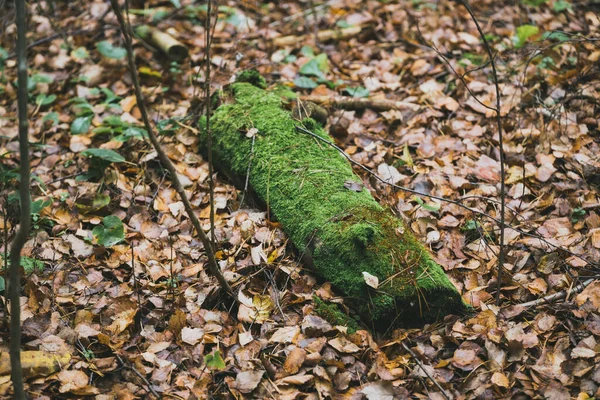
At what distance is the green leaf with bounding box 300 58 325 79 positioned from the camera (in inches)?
180

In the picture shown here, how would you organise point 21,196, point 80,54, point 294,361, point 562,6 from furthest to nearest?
point 562,6, point 80,54, point 294,361, point 21,196

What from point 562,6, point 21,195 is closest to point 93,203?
point 21,195

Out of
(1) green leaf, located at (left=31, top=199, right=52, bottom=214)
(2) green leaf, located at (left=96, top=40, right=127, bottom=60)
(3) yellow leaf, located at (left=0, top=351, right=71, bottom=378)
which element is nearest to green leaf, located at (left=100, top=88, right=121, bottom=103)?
(2) green leaf, located at (left=96, top=40, right=127, bottom=60)

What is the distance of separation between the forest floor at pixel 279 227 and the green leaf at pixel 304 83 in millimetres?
22

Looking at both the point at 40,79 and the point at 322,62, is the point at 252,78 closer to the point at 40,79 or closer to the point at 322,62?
the point at 322,62

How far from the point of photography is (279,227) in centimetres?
313

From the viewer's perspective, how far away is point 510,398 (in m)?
2.29

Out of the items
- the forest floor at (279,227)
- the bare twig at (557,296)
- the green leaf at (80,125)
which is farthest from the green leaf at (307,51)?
the bare twig at (557,296)

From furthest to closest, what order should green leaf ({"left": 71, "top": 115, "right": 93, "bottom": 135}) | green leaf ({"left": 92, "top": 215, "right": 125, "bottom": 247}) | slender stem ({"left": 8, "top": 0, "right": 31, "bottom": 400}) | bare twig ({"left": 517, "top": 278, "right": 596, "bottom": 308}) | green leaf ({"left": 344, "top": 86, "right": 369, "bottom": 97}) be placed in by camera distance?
1. green leaf ({"left": 344, "top": 86, "right": 369, "bottom": 97})
2. green leaf ({"left": 71, "top": 115, "right": 93, "bottom": 135})
3. green leaf ({"left": 92, "top": 215, "right": 125, "bottom": 247})
4. bare twig ({"left": 517, "top": 278, "right": 596, "bottom": 308})
5. slender stem ({"left": 8, "top": 0, "right": 31, "bottom": 400})

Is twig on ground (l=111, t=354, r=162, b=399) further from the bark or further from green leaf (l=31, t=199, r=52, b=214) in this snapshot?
the bark

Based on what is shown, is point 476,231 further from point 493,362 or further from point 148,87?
point 148,87

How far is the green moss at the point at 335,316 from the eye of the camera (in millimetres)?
2582

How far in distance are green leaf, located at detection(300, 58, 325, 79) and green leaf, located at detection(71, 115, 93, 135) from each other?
6.02 ft

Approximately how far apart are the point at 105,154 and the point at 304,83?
175 centimetres
